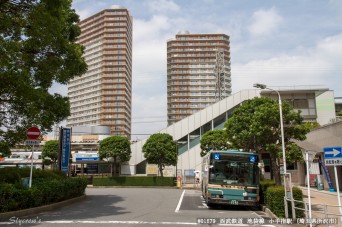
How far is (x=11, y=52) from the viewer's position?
11.1m

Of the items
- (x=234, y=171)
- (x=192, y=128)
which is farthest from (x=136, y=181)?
(x=234, y=171)

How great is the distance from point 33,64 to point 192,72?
105 meters

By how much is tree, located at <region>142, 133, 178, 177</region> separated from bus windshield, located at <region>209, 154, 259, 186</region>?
892 inches

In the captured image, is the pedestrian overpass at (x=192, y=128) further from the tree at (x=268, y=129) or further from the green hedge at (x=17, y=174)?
the green hedge at (x=17, y=174)

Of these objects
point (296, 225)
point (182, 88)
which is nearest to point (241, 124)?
point (296, 225)

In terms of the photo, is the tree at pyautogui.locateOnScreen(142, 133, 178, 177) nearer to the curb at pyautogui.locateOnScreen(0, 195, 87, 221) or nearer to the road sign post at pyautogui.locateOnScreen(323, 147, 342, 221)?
the curb at pyautogui.locateOnScreen(0, 195, 87, 221)

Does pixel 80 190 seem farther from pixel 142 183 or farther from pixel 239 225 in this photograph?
pixel 142 183

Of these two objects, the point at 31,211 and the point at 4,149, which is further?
the point at 4,149

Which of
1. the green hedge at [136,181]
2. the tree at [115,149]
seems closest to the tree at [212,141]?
the green hedge at [136,181]

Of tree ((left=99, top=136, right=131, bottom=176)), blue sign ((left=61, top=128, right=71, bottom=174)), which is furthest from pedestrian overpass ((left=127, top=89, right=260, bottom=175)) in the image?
Result: blue sign ((left=61, top=128, right=71, bottom=174))

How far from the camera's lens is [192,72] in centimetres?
11738

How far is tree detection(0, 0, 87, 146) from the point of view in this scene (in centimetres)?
1189

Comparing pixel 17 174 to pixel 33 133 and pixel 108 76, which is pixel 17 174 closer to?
pixel 33 133

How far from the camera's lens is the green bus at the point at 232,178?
50.8 feet
